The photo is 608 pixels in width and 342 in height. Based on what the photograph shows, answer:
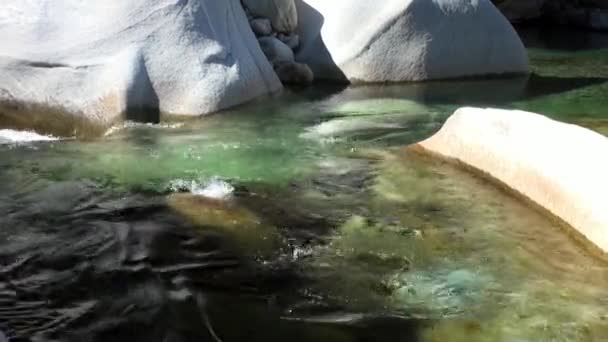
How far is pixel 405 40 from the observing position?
1086 cm

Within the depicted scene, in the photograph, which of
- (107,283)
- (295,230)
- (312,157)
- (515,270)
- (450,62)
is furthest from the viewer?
(450,62)

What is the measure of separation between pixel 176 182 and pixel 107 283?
1923mm

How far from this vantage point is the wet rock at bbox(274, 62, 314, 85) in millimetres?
10711

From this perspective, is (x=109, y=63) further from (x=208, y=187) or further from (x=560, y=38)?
(x=560, y=38)

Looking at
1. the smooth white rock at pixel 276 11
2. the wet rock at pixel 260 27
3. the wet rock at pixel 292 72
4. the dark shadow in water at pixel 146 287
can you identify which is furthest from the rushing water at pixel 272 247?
the smooth white rock at pixel 276 11

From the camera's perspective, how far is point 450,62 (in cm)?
1122

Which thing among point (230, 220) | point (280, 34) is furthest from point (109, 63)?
point (230, 220)

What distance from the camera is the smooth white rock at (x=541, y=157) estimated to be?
488cm

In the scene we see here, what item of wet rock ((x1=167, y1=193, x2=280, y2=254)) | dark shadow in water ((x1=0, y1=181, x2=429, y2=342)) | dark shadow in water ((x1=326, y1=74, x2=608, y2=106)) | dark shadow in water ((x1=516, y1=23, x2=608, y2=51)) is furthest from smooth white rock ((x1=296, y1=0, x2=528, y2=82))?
dark shadow in water ((x1=0, y1=181, x2=429, y2=342))

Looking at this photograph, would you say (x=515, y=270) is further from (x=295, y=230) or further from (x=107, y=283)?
(x=107, y=283)

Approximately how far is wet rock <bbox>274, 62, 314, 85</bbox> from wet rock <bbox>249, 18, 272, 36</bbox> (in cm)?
61

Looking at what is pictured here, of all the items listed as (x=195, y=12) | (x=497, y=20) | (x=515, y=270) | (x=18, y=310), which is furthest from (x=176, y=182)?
(x=497, y=20)

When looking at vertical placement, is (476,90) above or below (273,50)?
below

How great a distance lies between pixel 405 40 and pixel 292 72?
1630 millimetres
